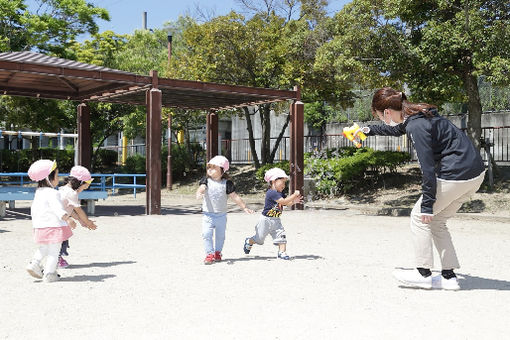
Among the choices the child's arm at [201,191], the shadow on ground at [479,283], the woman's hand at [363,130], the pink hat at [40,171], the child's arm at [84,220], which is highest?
the woman's hand at [363,130]

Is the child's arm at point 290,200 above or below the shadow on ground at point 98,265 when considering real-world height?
above

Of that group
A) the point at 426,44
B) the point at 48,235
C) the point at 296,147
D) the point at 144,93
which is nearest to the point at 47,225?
the point at 48,235

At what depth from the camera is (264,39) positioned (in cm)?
2123

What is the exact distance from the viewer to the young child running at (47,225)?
5.67 meters

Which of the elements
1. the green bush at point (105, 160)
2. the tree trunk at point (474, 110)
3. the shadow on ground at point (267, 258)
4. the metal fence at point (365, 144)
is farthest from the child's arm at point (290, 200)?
the green bush at point (105, 160)

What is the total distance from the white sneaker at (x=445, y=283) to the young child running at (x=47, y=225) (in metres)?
3.64

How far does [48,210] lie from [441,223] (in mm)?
3870

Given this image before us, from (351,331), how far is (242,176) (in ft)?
71.4

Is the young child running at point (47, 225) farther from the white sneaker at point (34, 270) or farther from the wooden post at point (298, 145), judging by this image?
the wooden post at point (298, 145)

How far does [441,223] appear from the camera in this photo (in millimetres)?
5473

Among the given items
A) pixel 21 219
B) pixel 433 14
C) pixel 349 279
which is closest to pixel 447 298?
pixel 349 279

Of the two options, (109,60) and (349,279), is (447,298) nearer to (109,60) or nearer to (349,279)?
(349,279)

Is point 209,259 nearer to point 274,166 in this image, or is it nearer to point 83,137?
point 83,137

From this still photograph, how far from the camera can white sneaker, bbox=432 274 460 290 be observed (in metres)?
5.32
